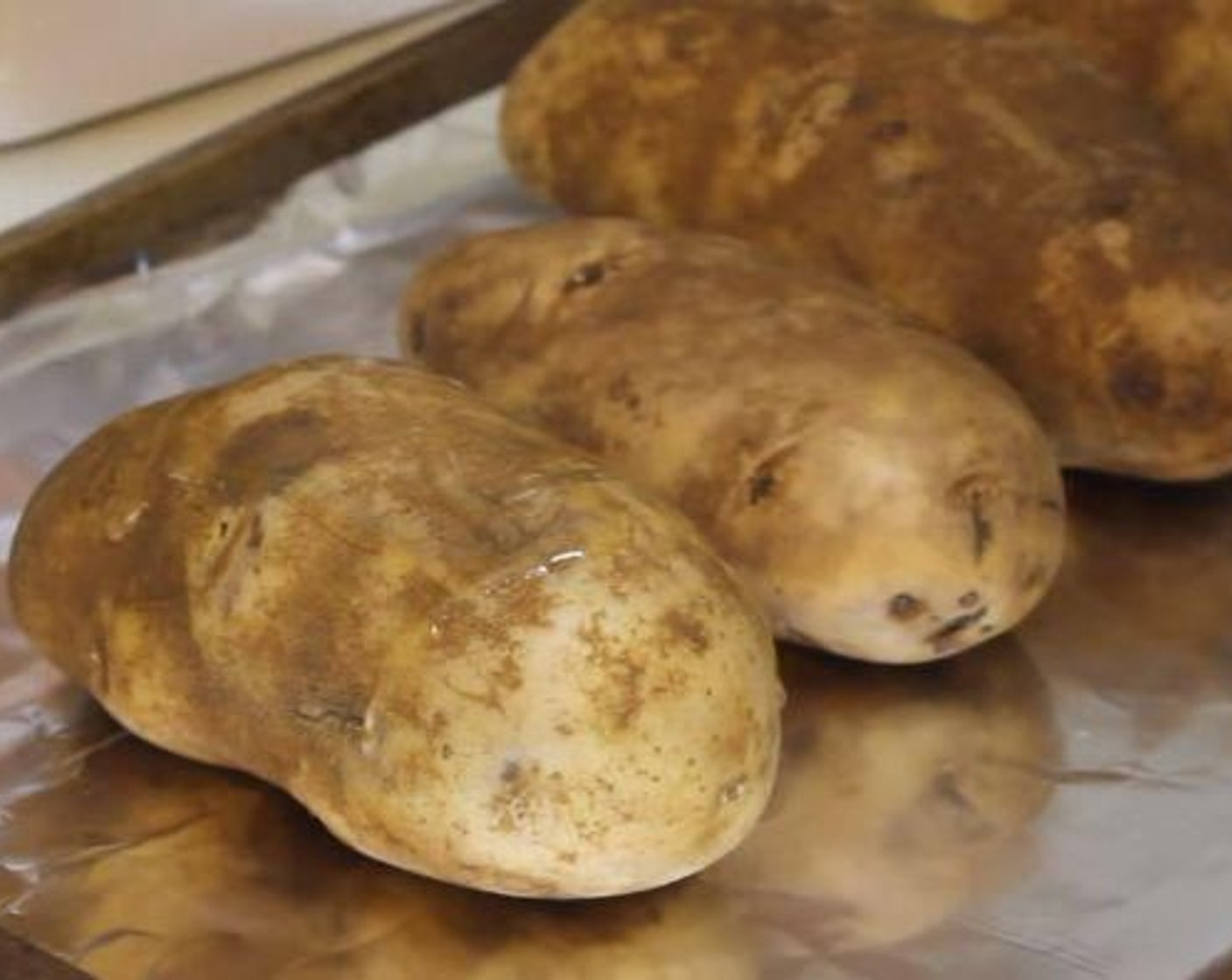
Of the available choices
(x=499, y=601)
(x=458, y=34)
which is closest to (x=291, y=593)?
(x=499, y=601)

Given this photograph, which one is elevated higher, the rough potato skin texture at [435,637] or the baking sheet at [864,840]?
the rough potato skin texture at [435,637]

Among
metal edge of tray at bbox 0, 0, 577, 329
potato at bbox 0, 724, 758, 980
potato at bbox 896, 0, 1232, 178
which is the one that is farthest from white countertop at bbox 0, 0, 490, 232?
potato at bbox 0, 724, 758, 980

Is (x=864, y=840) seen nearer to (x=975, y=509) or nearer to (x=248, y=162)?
(x=975, y=509)

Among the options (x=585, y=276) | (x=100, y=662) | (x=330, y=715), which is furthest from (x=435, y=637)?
(x=585, y=276)

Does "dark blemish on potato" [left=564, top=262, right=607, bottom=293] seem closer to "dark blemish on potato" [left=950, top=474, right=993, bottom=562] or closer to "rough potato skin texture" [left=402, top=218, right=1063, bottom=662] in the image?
"rough potato skin texture" [left=402, top=218, right=1063, bottom=662]

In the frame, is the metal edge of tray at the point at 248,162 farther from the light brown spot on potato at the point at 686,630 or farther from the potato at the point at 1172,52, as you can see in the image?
the light brown spot on potato at the point at 686,630

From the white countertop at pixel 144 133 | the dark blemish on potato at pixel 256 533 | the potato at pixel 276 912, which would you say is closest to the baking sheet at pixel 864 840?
the potato at pixel 276 912
